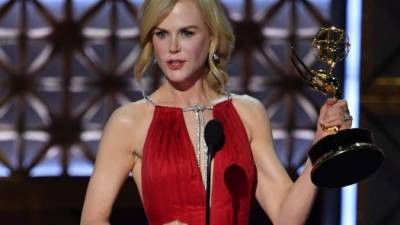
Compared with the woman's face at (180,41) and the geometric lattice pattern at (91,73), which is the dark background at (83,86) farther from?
the woman's face at (180,41)

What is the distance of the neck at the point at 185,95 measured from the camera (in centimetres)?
233

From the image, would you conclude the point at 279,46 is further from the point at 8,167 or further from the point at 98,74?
the point at 8,167

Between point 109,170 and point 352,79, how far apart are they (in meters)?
2.05

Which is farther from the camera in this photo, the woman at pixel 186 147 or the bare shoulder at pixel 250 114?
the bare shoulder at pixel 250 114

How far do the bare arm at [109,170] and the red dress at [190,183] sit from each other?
0.15ft

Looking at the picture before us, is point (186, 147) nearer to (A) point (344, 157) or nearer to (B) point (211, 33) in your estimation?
(B) point (211, 33)

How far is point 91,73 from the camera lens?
14.1 feet

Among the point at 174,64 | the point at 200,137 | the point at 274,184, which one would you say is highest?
the point at 174,64

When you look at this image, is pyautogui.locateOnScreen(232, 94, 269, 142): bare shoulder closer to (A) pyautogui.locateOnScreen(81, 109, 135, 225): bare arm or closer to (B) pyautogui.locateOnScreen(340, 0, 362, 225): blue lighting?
(A) pyautogui.locateOnScreen(81, 109, 135, 225): bare arm

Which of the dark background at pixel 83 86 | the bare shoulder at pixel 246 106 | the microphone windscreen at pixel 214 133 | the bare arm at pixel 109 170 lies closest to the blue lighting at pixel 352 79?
the dark background at pixel 83 86

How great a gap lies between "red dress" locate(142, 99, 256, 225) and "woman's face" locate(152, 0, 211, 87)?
0.54ft

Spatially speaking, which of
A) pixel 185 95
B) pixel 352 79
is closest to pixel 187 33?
pixel 185 95

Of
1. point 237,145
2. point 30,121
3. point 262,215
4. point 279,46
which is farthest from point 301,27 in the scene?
point 237,145

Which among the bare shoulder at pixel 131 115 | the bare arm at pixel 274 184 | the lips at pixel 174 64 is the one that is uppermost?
the lips at pixel 174 64
